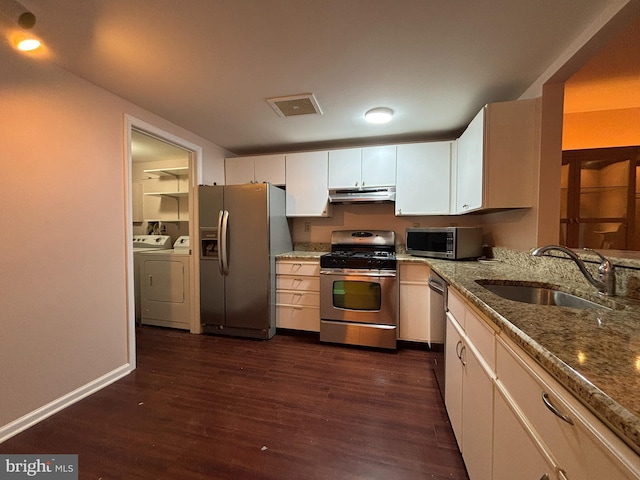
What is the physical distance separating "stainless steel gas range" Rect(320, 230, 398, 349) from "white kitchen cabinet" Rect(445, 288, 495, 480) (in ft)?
3.19

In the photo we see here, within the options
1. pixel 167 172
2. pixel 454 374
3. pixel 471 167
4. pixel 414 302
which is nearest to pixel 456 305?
pixel 454 374

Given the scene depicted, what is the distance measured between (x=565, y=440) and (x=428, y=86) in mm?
2126

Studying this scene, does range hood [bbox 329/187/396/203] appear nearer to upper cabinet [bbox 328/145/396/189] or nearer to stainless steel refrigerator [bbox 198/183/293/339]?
upper cabinet [bbox 328/145/396/189]

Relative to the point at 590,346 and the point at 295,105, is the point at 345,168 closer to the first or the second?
the point at 295,105

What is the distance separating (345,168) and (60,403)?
3.05 metres

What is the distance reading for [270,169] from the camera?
128 inches

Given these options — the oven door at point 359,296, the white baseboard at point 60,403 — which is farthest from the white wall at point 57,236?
the oven door at point 359,296

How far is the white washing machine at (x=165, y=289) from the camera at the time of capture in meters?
3.07

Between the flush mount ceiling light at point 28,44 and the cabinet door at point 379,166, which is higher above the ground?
the flush mount ceiling light at point 28,44

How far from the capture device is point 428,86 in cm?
197

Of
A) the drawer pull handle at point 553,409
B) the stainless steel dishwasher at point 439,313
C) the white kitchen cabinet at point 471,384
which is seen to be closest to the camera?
the drawer pull handle at point 553,409

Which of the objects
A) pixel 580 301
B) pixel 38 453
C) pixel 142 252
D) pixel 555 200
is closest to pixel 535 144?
pixel 555 200

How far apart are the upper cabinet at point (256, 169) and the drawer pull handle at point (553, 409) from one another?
2.97 m

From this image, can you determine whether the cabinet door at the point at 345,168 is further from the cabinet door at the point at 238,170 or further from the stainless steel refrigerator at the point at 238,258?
the cabinet door at the point at 238,170
